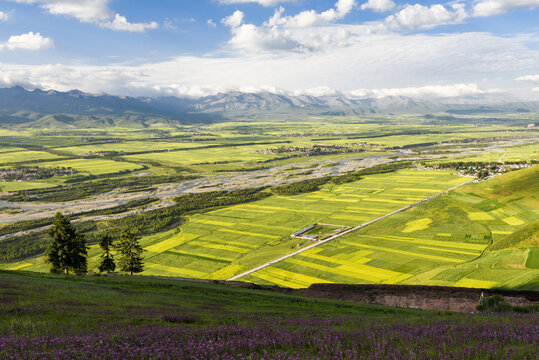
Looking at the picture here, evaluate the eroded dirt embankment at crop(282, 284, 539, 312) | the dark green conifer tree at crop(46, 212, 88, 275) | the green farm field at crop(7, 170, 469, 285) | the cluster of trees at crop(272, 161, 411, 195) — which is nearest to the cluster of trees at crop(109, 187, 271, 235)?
the green farm field at crop(7, 170, 469, 285)

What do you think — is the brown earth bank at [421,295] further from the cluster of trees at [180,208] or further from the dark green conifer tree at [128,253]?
the cluster of trees at [180,208]

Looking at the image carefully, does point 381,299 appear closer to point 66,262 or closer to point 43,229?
point 66,262

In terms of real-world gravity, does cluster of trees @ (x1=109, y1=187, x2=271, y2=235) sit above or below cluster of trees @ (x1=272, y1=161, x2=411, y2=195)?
below

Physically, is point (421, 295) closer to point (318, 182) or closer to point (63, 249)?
point (63, 249)

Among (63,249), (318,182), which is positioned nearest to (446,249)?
(63,249)

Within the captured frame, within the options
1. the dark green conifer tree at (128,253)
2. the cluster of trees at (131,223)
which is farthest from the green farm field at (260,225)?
the dark green conifer tree at (128,253)

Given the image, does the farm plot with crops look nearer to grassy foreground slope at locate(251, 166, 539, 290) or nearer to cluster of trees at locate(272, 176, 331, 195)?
cluster of trees at locate(272, 176, 331, 195)
